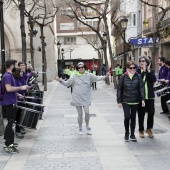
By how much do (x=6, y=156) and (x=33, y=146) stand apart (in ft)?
2.88

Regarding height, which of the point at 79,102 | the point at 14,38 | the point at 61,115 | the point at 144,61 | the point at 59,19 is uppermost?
the point at 59,19

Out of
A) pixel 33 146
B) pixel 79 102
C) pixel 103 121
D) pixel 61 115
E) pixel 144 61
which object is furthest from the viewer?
pixel 61 115

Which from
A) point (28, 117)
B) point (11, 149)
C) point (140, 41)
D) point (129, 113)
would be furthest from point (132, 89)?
point (140, 41)

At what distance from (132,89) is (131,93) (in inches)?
3.4

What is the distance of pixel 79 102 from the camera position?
29.9 feet

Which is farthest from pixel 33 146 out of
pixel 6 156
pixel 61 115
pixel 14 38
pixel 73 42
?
pixel 73 42

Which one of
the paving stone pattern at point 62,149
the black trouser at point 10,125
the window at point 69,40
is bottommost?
the paving stone pattern at point 62,149

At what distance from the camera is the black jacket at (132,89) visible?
8164 millimetres

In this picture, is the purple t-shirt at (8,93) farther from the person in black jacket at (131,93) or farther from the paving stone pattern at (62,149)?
the person in black jacket at (131,93)

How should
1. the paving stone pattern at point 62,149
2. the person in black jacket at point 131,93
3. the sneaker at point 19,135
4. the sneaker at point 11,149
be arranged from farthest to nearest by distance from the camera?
the sneaker at point 19,135
the person in black jacket at point 131,93
the sneaker at point 11,149
the paving stone pattern at point 62,149

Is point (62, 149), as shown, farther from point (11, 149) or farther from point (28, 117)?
point (28, 117)

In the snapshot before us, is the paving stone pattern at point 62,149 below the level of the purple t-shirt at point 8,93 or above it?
below

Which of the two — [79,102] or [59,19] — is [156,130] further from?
[59,19]

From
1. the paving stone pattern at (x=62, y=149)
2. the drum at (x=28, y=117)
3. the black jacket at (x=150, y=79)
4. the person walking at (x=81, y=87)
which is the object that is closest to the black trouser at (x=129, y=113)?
Answer: the black jacket at (x=150, y=79)
